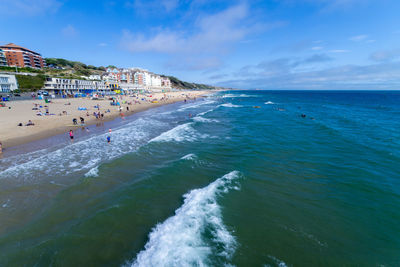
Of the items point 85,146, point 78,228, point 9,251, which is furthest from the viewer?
point 85,146

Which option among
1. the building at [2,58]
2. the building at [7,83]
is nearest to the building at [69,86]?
the building at [7,83]

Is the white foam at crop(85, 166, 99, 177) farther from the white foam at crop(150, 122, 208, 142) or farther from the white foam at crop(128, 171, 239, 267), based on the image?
the white foam at crop(150, 122, 208, 142)

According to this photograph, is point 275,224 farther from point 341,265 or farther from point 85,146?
point 85,146

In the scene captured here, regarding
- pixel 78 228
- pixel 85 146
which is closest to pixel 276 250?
pixel 78 228

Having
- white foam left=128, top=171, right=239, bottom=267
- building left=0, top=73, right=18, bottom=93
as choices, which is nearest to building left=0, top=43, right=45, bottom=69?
building left=0, top=73, right=18, bottom=93

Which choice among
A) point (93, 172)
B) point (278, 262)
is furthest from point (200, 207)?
point (93, 172)

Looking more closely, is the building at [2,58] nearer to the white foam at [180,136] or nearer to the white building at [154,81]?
the white building at [154,81]

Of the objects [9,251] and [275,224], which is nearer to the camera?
[9,251]
